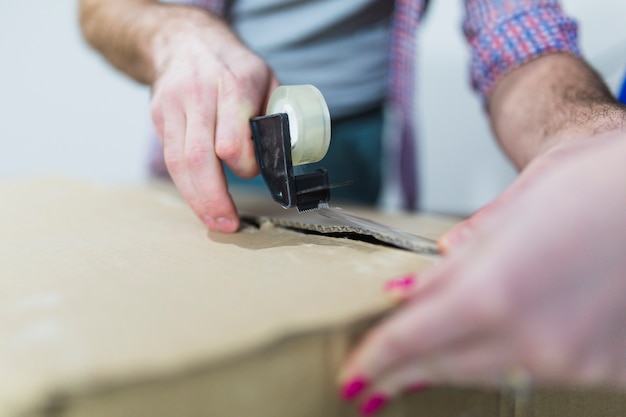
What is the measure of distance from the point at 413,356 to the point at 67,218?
0.44 m

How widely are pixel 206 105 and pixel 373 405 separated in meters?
0.32

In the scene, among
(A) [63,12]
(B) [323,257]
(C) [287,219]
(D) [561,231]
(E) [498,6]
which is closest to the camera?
(D) [561,231]

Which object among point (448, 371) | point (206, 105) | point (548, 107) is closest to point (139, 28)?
point (206, 105)

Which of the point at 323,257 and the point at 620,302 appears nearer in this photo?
the point at 620,302

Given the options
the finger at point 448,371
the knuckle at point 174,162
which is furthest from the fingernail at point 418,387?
the knuckle at point 174,162

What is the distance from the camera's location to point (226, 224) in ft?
1.60

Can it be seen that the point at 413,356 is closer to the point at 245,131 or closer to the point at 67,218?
the point at 245,131

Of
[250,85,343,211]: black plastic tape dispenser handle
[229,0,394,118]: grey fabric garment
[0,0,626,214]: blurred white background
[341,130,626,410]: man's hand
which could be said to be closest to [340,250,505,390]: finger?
[341,130,626,410]: man's hand

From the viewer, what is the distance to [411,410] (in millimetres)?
298

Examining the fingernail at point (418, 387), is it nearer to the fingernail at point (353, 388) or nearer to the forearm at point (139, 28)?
the fingernail at point (353, 388)

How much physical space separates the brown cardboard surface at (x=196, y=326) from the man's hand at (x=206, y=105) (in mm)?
58

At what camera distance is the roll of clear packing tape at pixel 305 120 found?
43 cm

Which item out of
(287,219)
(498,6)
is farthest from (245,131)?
(498,6)

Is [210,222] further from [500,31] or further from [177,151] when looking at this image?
[500,31]
